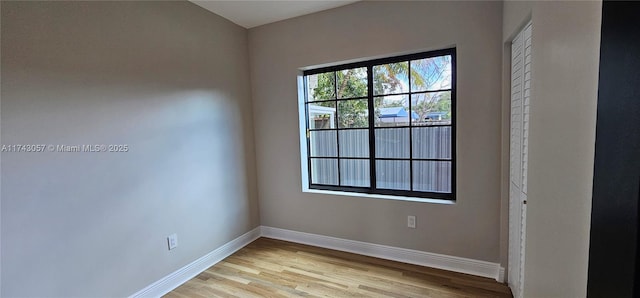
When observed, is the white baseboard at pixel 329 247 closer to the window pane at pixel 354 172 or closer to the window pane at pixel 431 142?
the window pane at pixel 354 172

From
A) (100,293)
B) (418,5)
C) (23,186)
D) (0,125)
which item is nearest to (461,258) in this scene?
(418,5)

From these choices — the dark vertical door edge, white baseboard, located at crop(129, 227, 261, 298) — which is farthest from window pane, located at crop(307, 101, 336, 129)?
the dark vertical door edge

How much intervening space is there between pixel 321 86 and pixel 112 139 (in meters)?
1.96

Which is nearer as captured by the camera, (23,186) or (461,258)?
(23,186)

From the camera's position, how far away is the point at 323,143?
3076 mm

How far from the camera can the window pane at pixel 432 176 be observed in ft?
8.02

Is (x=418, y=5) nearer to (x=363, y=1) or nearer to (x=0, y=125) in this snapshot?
(x=363, y=1)

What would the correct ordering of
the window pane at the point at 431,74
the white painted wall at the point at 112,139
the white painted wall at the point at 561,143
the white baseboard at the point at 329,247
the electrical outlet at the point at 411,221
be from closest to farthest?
the white painted wall at the point at 561,143 → the white painted wall at the point at 112,139 → the white baseboard at the point at 329,247 → the window pane at the point at 431,74 → the electrical outlet at the point at 411,221

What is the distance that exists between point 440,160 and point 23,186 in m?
2.93

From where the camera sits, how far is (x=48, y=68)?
1593 mm

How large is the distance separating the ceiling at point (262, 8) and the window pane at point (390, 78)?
71 centimetres

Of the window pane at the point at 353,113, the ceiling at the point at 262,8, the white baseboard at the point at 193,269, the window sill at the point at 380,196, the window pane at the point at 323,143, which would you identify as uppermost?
the ceiling at the point at 262,8

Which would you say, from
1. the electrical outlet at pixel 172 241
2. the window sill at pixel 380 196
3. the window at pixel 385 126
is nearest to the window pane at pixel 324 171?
the window at pixel 385 126

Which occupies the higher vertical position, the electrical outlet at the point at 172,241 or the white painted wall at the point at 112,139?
the white painted wall at the point at 112,139
